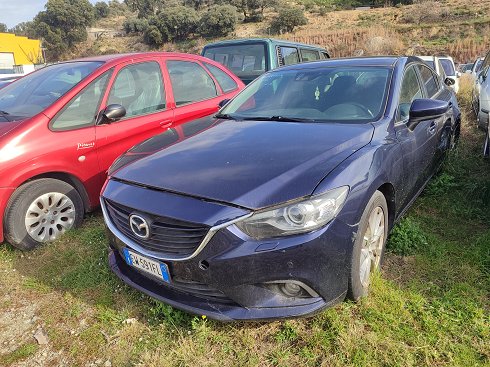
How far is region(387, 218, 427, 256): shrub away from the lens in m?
3.02

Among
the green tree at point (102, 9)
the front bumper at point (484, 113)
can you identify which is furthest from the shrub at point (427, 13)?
the green tree at point (102, 9)

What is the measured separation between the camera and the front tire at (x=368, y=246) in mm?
A: 2135

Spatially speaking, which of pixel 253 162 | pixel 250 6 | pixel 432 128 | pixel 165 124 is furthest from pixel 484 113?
pixel 250 6

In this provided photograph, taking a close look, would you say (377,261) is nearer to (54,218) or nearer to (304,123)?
(304,123)

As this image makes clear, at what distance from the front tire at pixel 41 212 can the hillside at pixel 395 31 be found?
28951 mm

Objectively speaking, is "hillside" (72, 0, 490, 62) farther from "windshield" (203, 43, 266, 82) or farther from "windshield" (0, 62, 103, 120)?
"windshield" (0, 62, 103, 120)

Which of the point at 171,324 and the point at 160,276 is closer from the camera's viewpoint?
the point at 160,276

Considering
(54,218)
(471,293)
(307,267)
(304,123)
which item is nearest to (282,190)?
(307,267)

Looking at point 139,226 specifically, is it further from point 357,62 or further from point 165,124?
point 357,62

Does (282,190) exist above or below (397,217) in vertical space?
above

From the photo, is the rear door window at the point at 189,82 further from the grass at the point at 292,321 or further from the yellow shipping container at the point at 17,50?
the yellow shipping container at the point at 17,50

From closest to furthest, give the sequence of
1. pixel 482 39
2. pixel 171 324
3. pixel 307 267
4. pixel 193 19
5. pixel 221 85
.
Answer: pixel 307 267 < pixel 171 324 < pixel 221 85 < pixel 482 39 < pixel 193 19

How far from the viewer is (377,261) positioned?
2609mm

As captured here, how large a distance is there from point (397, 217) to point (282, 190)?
132 centimetres
